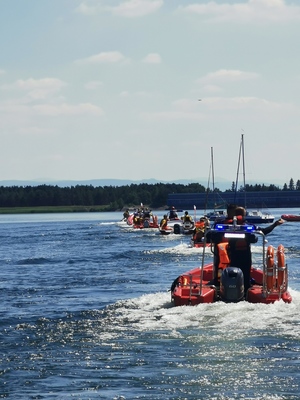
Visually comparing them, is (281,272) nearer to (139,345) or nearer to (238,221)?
(238,221)

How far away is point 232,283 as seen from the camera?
61.7 feet

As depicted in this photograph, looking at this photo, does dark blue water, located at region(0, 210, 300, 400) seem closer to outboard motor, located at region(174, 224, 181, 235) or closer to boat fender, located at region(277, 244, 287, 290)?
boat fender, located at region(277, 244, 287, 290)

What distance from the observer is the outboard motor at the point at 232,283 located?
61.7 ft

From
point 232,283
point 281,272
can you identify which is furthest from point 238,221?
point 232,283

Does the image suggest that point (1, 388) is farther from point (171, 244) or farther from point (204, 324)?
point (171, 244)

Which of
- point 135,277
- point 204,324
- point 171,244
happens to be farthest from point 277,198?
point 204,324

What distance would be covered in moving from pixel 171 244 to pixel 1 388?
37.9m

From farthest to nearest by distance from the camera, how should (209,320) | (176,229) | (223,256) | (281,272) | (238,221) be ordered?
(176,229)
(238,221)
(223,256)
(281,272)
(209,320)

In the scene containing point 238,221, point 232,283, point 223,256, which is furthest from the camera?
point 238,221

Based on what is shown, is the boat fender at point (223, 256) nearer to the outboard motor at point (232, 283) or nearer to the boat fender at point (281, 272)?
the outboard motor at point (232, 283)

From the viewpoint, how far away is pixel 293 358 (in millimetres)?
14133

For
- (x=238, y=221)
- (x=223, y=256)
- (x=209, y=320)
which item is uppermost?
(x=238, y=221)

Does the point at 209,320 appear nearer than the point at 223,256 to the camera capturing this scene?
Yes

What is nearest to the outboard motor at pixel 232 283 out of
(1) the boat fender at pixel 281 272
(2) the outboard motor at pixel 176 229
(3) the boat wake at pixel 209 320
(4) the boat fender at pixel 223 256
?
(3) the boat wake at pixel 209 320
